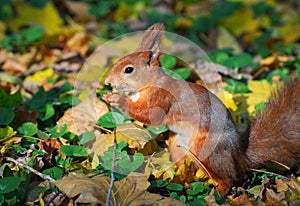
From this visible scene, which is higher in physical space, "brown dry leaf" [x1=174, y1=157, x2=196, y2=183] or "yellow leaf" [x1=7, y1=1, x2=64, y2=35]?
"yellow leaf" [x1=7, y1=1, x2=64, y2=35]

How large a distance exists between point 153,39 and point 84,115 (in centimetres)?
66

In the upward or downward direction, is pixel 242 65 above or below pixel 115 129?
above

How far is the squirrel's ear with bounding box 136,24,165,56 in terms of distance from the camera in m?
2.21

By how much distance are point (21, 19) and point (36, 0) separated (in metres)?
0.20

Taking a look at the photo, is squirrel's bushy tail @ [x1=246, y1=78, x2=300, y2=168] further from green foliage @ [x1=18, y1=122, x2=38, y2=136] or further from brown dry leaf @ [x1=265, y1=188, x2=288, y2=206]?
green foliage @ [x1=18, y1=122, x2=38, y2=136]

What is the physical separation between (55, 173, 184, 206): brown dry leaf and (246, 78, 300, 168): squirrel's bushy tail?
46 centimetres

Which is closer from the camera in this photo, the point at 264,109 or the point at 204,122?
the point at 204,122

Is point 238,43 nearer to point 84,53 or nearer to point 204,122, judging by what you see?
point 84,53

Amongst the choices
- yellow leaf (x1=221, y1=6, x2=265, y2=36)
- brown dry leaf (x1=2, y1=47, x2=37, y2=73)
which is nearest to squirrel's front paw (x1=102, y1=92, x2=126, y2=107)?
brown dry leaf (x1=2, y1=47, x2=37, y2=73)

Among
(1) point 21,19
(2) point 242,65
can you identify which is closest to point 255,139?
(2) point 242,65

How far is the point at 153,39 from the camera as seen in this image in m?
2.22

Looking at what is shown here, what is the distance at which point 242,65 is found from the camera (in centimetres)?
317

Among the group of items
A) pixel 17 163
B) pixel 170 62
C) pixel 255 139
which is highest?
pixel 170 62

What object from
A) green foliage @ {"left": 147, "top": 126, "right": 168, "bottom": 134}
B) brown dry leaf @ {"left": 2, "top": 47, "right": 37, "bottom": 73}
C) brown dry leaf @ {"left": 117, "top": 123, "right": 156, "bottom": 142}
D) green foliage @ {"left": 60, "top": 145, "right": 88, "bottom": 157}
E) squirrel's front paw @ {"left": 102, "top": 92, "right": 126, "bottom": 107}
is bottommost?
green foliage @ {"left": 60, "top": 145, "right": 88, "bottom": 157}
